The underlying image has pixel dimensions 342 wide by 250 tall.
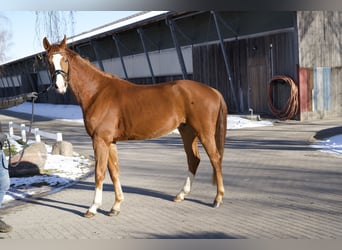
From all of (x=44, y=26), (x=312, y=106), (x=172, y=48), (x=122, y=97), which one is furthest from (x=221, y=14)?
(x=122, y=97)

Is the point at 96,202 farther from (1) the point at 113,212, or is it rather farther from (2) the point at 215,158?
(2) the point at 215,158

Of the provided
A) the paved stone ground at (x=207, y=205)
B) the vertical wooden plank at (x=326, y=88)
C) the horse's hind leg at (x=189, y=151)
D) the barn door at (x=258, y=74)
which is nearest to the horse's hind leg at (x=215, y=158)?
the paved stone ground at (x=207, y=205)

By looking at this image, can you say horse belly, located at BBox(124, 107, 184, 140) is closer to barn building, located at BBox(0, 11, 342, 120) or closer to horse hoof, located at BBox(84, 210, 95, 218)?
horse hoof, located at BBox(84, 210, 95, 218)

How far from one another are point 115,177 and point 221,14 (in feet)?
46.2

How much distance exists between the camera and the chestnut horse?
5.34 meters

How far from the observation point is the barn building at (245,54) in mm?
16938

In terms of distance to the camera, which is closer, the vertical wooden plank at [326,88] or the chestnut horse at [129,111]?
the chestnut horse at [129,111]

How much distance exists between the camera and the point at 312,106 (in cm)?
1741

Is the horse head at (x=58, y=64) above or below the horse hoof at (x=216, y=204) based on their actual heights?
above

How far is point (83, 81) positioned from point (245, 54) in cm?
1412

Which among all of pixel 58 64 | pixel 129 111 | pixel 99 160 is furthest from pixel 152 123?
pixel 58 64

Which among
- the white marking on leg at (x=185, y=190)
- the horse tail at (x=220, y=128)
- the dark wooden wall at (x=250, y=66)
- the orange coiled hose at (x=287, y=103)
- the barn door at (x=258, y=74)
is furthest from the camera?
the barn door at (x=258, y=74)

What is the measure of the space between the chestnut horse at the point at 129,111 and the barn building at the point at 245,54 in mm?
10602

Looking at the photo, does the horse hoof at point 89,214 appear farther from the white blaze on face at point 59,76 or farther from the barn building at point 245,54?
the barn building at point 245,54
